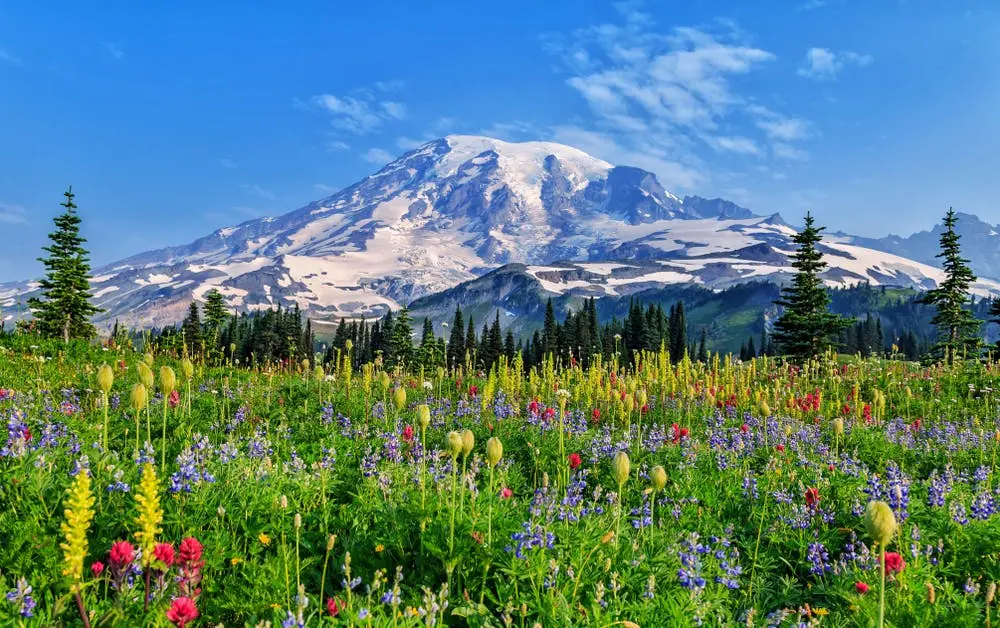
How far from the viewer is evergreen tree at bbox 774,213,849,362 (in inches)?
1176

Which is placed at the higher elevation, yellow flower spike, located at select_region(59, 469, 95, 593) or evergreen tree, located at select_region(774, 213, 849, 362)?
evergreen tree, located at select_region(774, 213, 849, 362)

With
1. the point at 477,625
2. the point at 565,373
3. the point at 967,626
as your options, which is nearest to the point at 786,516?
the point at 967,626

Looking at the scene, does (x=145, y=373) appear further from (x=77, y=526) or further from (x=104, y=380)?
(x=77, y=526)

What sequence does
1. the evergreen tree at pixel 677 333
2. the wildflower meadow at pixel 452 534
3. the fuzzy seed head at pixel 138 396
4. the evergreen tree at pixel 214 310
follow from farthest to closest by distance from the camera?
1. the evergreen tree at pixel 677 333
2. the evergreen tree at pixel 214 310
3. the fuzzy seed head at pixel 138 396
4. the wildflower meadow at pixel 452 534

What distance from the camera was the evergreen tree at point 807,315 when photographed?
98.0ft

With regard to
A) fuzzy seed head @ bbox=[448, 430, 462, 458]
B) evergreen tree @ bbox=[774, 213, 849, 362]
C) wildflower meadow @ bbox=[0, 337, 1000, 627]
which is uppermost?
evergreen tree @ bbox=[774, 213, 849, 362]

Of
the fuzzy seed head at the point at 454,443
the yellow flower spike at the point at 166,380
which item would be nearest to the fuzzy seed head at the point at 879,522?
the fuzzy seed head at the point at 454,443

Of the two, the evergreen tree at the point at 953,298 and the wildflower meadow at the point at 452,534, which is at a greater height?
the evergreen tree at the point at 953,298

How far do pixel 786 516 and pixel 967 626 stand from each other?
5.84 ft

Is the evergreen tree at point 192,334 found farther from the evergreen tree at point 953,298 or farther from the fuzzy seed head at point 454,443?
the evergreen tree at point 953,298

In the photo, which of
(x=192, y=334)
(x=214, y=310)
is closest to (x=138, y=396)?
(x=214, y=310)

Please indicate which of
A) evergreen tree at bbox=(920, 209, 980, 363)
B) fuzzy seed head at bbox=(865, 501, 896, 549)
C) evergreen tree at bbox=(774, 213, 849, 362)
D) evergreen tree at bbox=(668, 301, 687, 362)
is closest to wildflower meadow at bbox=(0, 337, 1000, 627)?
fuzzy seed head at bbox=(865, 501, 896, 549)

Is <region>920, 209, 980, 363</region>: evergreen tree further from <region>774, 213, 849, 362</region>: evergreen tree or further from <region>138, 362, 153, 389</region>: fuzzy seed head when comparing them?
<region>138, 362, 153, 389</region>: fuzzy seed head

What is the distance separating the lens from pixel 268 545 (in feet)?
12.2
